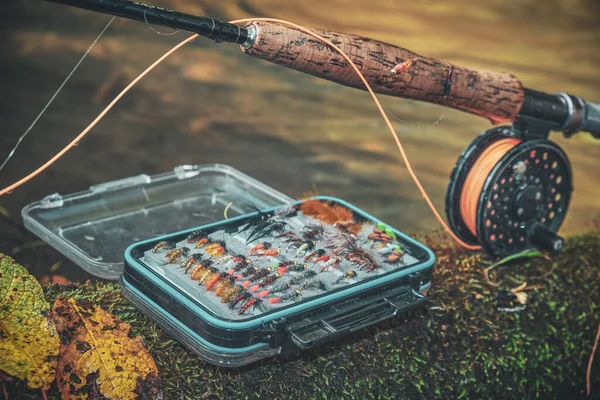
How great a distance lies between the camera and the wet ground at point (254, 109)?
3504 mm

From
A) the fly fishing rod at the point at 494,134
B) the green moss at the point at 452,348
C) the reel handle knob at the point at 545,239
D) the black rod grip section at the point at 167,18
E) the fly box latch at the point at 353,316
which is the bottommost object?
the green moss at the point at 452,348

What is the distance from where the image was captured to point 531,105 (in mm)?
2912

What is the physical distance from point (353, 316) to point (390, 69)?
2.69 ft

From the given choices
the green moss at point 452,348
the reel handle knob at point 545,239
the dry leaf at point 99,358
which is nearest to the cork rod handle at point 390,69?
the reel handle knob at point 545,239

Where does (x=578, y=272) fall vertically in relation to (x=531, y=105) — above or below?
below

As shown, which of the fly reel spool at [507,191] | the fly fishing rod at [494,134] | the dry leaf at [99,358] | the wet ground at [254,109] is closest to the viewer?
the dry leaf at [99,358]

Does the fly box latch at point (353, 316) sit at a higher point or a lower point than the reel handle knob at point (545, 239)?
lower

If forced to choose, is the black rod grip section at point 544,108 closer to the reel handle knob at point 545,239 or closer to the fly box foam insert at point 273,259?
the reel handle knob at point 545,239

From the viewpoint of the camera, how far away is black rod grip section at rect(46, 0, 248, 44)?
187cm

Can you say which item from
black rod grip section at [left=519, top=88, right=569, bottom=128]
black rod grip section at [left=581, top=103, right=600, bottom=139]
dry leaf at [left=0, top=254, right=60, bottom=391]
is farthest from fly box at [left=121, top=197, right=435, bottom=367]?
black rod grip section at [left=581, top=103, right=600, bottom=139]

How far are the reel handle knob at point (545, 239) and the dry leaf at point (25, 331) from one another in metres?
1.87

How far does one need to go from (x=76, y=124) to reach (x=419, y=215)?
65.1 inches

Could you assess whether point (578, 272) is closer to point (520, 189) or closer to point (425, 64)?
point (520, 189)

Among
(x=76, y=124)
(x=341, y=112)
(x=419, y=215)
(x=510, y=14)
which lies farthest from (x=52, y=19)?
(x=510, y=14)
